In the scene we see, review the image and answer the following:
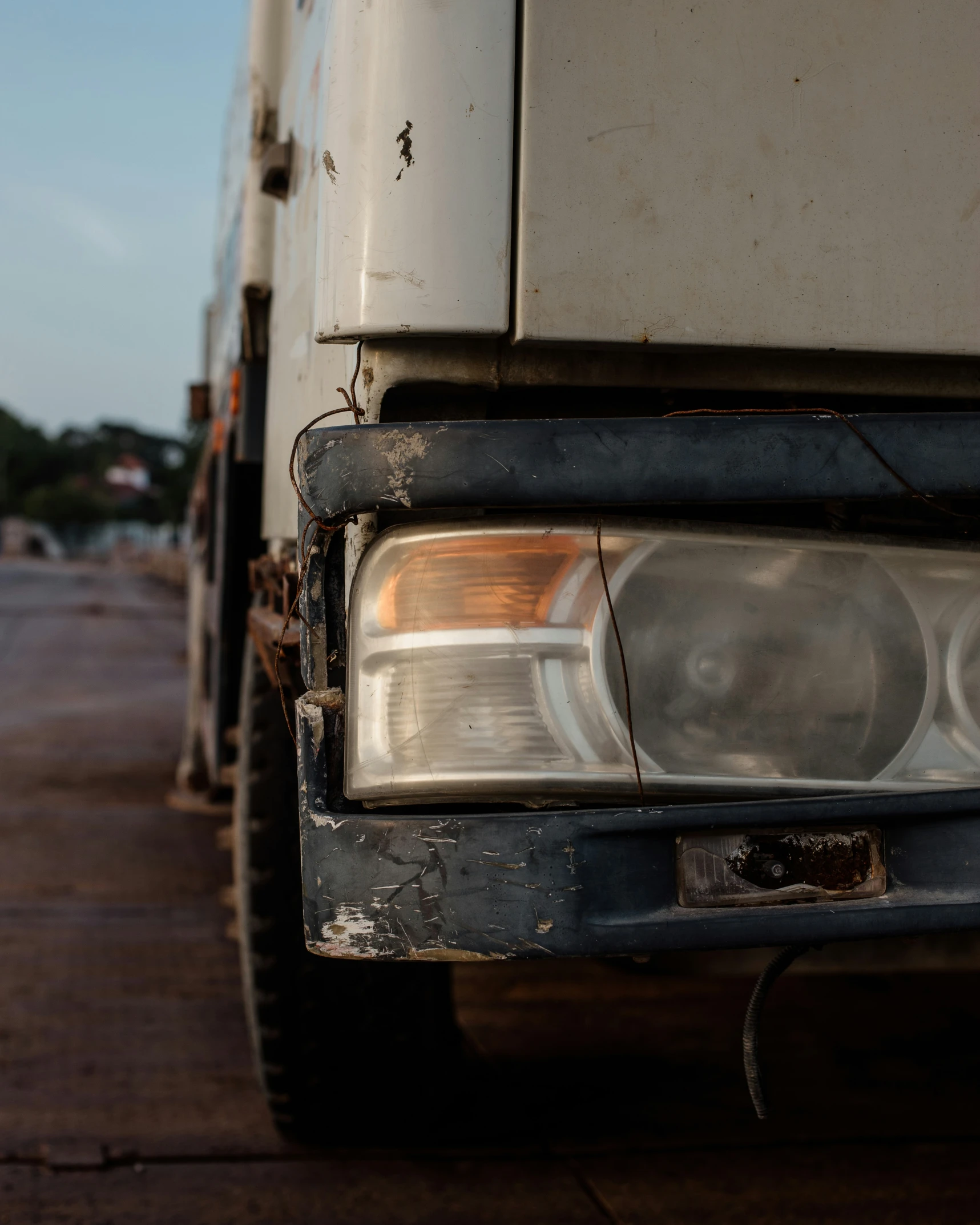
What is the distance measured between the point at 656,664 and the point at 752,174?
55cm

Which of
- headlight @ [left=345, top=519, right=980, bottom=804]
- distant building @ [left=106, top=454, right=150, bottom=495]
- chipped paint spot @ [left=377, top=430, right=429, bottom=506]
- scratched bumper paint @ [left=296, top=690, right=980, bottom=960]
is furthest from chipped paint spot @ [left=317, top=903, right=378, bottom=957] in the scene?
distant building @ [left=106, top=454, right=150, bottom=495]

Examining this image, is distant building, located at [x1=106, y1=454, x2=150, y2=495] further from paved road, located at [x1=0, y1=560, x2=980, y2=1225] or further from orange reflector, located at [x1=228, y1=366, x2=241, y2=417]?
orange reflector, located at [x1=228, y1=366, x2=241, y2=417]

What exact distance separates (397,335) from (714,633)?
0.49 m

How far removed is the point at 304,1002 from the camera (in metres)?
1.99

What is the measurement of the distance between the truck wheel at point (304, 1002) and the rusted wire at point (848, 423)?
109 centimetres

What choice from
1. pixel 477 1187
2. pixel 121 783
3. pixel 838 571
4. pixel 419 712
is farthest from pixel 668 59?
pixel 121 783

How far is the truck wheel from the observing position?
6.51 feet

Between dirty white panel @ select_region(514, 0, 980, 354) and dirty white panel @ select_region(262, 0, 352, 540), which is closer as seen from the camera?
dirty white panel @ select_region(514, 0, 980, 354)

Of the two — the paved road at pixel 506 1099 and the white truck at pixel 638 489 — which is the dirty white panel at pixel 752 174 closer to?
the white truck at pixel 638 489

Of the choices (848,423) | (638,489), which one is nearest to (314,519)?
(638,489)

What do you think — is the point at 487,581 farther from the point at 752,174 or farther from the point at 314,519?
the point at 752,174

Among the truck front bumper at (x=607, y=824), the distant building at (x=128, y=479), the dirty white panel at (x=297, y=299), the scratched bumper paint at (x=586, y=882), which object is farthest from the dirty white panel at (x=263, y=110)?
the distant building at (x=128, y=479)

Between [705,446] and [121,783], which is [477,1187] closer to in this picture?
[705,446]

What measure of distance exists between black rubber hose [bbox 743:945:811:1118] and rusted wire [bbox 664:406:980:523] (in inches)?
21.2
